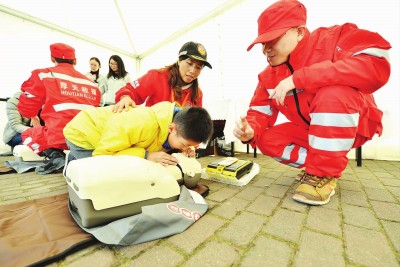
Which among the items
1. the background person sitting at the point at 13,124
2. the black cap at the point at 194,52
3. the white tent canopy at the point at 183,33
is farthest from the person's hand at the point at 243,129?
the background person sitting at the point at 13,124

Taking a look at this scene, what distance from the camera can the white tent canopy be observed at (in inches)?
94.8

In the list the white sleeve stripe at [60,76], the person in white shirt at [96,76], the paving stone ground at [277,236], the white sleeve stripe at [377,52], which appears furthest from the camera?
the person in white shirt at [96,76]

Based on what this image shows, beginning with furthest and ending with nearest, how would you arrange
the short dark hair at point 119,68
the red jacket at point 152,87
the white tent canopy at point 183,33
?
the short dark hair at point 119,68 < the white tent canopy at point 183,33 < the red jacket at point 152,87

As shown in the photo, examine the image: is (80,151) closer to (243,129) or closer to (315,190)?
(243,129)

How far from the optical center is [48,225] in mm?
851

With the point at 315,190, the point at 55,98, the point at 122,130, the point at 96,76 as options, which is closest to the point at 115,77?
the point at 96,76

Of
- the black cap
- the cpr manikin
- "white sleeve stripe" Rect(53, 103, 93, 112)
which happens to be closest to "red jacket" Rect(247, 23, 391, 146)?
the black cap

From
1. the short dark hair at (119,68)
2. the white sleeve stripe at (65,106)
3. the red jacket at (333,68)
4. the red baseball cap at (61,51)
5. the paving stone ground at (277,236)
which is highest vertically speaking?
the short dark hair at (119,68)

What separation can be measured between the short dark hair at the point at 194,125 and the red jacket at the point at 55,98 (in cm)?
140

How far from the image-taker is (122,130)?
1089 millimetres

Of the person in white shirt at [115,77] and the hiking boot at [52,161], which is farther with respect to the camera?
the person in white shirt at [115,77]

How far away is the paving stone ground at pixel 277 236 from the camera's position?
2.10 feet

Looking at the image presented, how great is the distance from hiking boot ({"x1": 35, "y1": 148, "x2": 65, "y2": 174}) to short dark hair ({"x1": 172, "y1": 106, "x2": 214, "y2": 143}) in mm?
1661

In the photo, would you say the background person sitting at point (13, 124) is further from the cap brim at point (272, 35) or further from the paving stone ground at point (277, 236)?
the cap brim at point (272, 35)
